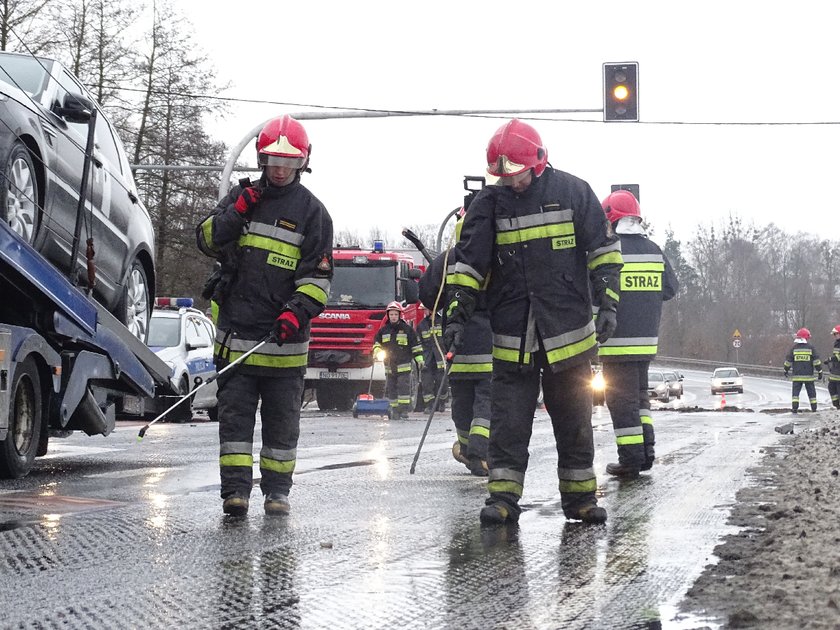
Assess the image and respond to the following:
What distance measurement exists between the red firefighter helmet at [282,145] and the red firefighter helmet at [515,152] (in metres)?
1.06

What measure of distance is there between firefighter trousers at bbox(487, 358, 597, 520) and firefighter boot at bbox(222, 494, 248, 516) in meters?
1.21

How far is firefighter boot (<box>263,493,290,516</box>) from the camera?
21.9ft

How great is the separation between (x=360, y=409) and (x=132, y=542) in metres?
17.4

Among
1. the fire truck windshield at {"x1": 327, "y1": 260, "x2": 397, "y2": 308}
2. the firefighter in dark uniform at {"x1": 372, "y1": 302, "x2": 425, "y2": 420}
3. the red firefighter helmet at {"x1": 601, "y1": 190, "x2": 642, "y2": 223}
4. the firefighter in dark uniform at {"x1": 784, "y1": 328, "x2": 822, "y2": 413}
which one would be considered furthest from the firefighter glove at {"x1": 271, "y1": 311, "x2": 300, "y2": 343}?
the firefighter in dark uniform at {"x1": 784, "y1": 328, "x2": 822, "y2": 413}

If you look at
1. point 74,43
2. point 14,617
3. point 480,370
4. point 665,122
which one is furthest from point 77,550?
point 74,43

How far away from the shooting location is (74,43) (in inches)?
1368

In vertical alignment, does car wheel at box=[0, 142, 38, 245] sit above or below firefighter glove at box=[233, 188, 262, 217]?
above

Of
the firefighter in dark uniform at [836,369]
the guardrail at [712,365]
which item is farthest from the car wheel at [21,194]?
the guardrail at [712,365]

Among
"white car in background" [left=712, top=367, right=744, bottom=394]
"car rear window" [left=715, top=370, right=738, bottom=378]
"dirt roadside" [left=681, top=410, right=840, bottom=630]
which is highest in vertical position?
"dirt roadside" [left=681, top=410, right=840, bottom=630]

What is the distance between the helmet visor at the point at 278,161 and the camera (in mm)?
6844

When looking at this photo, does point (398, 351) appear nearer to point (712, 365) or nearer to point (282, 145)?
point (282, 145)

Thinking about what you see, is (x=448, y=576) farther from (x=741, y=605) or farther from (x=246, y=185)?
(x=246, y=185)

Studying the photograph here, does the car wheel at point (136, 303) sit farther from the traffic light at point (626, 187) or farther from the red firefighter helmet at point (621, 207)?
the traffic light at point (626, 187)

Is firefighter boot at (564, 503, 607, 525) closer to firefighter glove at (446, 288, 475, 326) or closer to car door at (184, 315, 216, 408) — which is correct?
firefighter glove at (446, 288, 475, 326)
